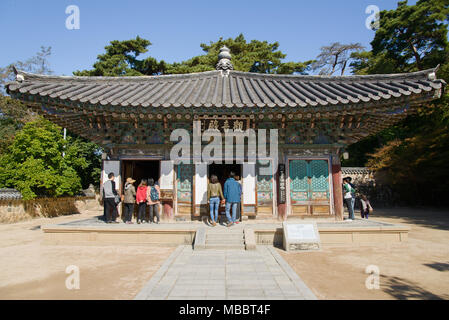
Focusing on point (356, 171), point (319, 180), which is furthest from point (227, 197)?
point (356, 171)

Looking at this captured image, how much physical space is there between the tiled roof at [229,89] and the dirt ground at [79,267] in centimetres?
453

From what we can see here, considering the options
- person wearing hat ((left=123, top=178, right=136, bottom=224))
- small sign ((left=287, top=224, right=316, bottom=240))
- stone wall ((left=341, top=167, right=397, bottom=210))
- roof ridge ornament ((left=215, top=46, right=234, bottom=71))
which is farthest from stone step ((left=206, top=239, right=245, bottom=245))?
stone wall ((left=341, top=167, right=397, bottom=210))

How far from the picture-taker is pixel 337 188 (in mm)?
10172

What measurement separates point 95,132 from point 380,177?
2843 centimetres

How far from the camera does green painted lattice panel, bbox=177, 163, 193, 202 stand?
10.1 m

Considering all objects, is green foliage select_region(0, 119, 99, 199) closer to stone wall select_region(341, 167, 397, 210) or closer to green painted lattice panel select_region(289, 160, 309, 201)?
green painted lattice panel select_region(289, 160, 309, 201)

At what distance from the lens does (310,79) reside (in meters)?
11.9

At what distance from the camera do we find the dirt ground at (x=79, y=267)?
4.55m

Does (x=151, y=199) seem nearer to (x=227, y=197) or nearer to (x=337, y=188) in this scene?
(x=227, y=197)

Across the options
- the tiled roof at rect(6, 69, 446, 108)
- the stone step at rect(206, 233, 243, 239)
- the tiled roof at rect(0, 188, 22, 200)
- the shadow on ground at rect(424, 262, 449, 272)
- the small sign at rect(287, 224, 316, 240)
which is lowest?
the shadow on ground at rect(424, 262, 449, 272)

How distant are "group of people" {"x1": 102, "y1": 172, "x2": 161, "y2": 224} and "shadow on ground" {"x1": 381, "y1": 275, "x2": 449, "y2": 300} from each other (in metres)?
7.27

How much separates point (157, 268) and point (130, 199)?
4.15 m
